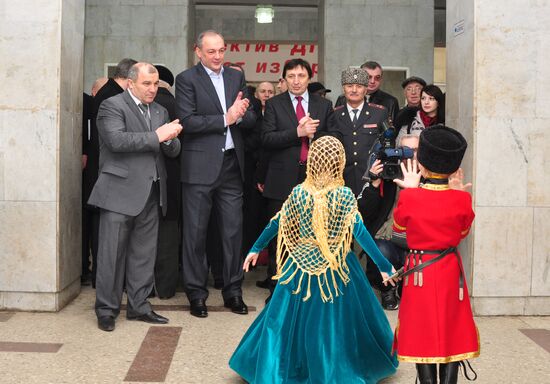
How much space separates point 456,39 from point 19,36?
343 centimetres

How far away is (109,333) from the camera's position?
571cm

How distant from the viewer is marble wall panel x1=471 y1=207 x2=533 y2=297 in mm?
6332

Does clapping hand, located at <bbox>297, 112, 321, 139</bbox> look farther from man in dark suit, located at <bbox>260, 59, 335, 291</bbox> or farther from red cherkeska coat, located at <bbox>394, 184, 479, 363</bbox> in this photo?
red cherkeska coat, located at <bbox>394, 184, 479, 363</bbox>

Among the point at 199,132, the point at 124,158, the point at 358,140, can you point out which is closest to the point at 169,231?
the point at 199,132

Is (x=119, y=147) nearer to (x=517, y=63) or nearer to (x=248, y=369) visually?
(x=248, y=369)

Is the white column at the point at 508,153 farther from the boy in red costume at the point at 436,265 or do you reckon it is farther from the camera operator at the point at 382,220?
the boy in red costume at the point at 436,265

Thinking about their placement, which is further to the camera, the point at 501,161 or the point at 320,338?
the point at 501,161

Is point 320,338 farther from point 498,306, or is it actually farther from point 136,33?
point 136,33

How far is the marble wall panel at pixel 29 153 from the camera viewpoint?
6.25 metres

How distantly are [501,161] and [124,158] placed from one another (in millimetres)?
2828

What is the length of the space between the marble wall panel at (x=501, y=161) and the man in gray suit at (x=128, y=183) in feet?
7.56

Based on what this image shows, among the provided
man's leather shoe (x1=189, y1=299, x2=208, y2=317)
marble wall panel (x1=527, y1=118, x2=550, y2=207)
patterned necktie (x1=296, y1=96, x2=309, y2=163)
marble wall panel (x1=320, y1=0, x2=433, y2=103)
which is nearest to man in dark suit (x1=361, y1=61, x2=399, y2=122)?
patterned necktie (x1=296, y1=96, x2=309, y2=163)

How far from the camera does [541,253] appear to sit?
21.0 feet

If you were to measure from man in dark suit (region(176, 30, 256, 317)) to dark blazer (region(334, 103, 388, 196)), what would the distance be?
0.77m
